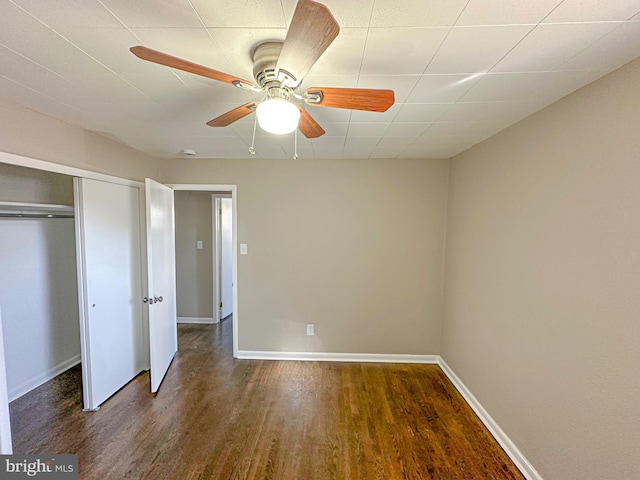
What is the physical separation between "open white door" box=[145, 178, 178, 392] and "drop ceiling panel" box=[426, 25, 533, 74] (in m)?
2.42

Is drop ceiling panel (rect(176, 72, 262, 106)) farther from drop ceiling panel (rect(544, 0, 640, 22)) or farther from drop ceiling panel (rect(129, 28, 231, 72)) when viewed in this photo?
drop ceiling panel (rect(544, 0, 640, 22))

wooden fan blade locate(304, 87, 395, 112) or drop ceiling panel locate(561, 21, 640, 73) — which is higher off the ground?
drop ceiling panel locate(561, 21, 640, 73)

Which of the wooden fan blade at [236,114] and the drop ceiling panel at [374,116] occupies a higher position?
the drop ceiling panel at [374,116]

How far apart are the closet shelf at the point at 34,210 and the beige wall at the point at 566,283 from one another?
12.1 feet

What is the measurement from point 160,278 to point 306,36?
2.63 meters

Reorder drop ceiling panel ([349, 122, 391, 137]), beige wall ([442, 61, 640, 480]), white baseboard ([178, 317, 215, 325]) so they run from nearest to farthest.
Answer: beige wall ([442, 61, 640, 480]), drop ceiling panel ([349, 122, 391, 137]), white baseboard ([178, 317, 215, 325])

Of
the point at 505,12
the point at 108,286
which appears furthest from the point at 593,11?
the point at 108,286

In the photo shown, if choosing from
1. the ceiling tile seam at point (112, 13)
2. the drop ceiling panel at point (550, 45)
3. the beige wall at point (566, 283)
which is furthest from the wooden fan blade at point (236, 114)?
the beige wall at point (566, 283)

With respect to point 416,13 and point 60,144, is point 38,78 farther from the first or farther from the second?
point 416,13

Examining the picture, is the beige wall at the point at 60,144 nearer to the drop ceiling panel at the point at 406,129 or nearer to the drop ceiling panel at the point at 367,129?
the drop ceiling panel at the point at 367,129

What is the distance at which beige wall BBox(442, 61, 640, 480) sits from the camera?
1227mm

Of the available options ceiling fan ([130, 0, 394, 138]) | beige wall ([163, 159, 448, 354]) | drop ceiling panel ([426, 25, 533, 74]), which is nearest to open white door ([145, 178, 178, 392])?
beige wall ([163, 159, 448, 354])

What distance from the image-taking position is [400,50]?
1.16m

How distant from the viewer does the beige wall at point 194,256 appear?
426 cm
